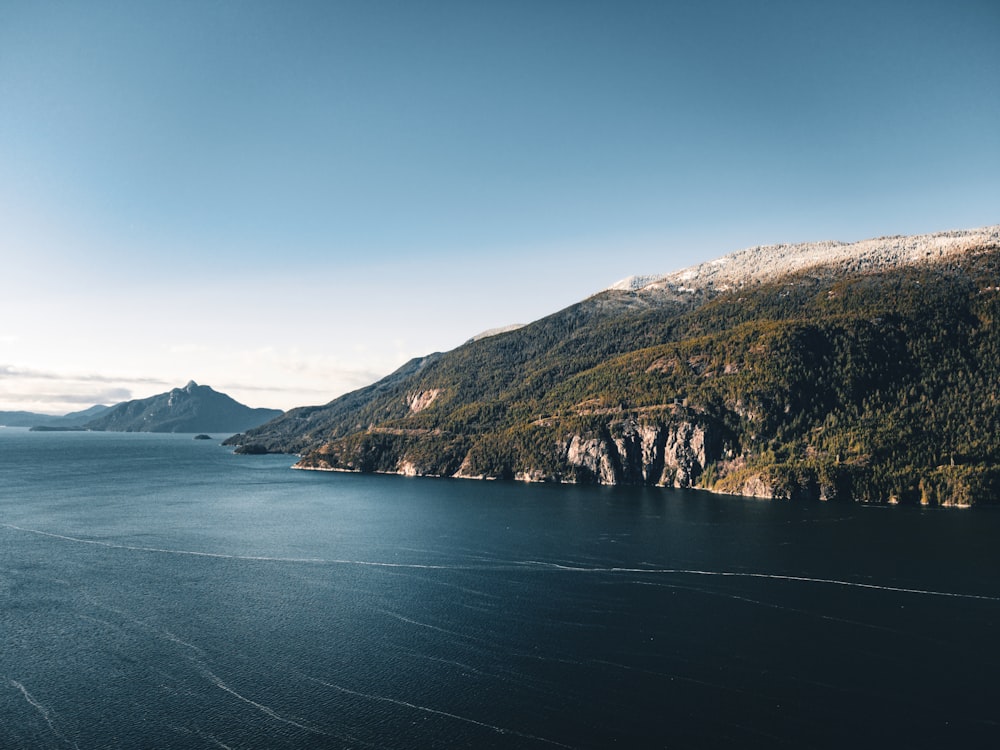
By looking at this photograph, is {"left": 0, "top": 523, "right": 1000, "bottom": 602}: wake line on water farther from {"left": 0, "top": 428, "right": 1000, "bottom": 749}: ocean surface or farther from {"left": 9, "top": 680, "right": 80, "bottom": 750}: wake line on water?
{"left": 9, "top": 680, "right": 80, "bottom": 750}: wake line on water

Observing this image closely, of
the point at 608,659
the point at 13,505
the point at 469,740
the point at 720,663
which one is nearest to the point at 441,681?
the point at 469,740

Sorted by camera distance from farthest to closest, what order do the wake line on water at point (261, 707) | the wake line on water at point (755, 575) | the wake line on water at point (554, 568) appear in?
1. the wake line on water at point (554, 568)
2. the wake line on water at point (755, 575)
3. the wake line on water at point (261, 707)

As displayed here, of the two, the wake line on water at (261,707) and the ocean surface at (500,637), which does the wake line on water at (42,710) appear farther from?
the wake line on water at (261,707)

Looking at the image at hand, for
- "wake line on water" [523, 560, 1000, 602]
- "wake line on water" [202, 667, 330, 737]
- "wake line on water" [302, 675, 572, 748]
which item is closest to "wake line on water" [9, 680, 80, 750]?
"wake line on water" [202, 667, 330, 737]

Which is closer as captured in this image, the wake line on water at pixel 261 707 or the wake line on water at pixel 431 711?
the wake line on water at pixel 431 711

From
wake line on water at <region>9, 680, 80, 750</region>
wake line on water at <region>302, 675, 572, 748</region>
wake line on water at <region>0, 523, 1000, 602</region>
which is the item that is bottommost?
wake line on water at <region>9, 680, 80, 750</region>

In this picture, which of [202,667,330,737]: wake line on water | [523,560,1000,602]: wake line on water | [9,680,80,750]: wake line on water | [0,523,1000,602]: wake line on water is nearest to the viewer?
[9,680,80,750]: wake line on water

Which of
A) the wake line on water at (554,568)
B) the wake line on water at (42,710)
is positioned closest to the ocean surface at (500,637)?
the wake line on water at (42,710)

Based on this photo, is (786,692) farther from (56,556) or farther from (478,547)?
(56,556)

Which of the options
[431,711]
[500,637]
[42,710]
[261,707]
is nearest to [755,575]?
[500,637]
